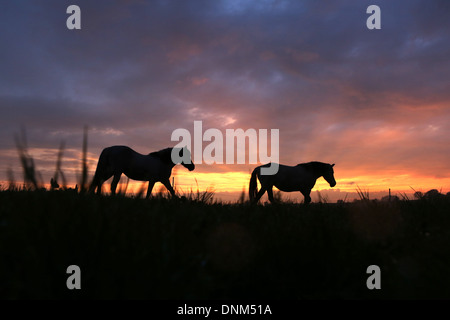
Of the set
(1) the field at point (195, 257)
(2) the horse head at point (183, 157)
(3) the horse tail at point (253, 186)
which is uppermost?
(2) the horse head at point (183, 157)

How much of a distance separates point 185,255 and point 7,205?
2476mm

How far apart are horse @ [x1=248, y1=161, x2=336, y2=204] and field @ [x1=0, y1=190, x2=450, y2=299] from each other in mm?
10795

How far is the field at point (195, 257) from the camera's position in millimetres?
2867

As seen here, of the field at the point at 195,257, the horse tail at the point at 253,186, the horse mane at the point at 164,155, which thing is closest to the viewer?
the field at the point at 195,257

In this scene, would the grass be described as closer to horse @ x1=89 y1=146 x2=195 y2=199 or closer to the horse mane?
horse @ x1=89 y1=146 x2=195 y2=199

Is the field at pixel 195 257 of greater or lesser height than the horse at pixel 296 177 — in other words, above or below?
below

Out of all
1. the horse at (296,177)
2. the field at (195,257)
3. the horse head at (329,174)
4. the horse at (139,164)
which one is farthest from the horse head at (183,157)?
the field at (195,257)

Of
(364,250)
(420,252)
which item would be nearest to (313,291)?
(364,250)

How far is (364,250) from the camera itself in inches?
155

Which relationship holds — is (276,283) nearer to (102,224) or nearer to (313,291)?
(313,291)

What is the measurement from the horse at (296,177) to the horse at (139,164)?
11.3 ft

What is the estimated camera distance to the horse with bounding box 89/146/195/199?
13096 millimetres

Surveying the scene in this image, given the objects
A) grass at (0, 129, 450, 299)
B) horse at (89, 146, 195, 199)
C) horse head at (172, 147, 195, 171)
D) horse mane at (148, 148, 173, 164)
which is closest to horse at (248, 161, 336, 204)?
horse head at (172, 147, 195, 171)

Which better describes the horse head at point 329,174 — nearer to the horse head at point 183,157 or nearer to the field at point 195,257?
the horse head at point 183,157
